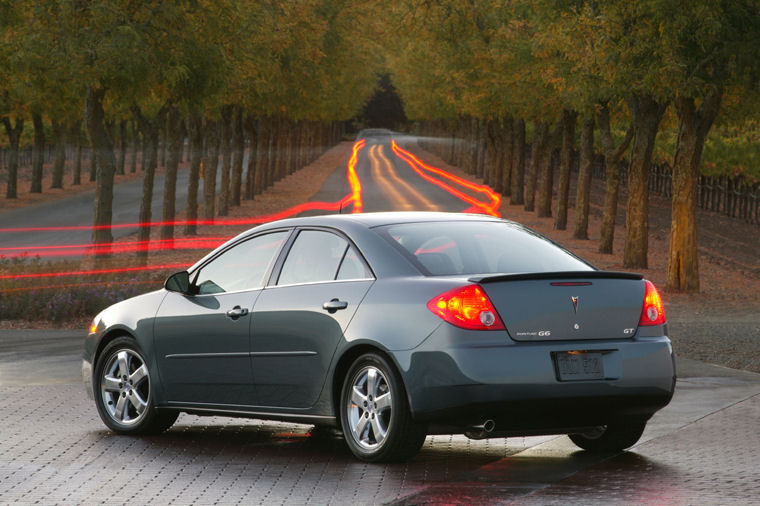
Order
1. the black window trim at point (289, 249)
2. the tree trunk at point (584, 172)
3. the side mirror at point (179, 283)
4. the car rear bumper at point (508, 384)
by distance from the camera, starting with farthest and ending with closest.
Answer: the tree trunk at point (584, 172), the side mirror at point (179, 283), the black window trim at point (289, 249), the car rear bumper at point (508, 384)

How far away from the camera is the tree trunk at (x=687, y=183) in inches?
971

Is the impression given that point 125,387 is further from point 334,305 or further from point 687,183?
point 687,183

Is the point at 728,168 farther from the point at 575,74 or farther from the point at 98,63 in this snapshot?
the point at 98,63

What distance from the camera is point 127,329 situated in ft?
31.4

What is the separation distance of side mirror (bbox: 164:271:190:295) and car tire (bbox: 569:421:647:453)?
287 cm

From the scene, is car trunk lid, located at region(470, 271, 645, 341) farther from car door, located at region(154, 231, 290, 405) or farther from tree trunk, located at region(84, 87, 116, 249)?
tree trunk, located at region(84, 87, 116, 249)

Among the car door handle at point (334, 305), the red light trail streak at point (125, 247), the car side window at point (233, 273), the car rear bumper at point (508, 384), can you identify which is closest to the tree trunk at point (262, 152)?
the red light trail streak at point (125, 247)

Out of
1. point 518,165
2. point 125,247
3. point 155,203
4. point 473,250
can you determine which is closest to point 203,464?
point 473,250

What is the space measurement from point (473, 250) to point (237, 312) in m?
1.67

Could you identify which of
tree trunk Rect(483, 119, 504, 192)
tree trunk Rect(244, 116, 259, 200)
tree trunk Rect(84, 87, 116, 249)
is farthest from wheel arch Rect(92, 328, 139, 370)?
tree trunk Rect(483, 119, 504, 192)

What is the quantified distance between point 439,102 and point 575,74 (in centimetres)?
4936

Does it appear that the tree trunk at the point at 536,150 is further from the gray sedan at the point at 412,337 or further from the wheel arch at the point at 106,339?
the gray sedan at the point at 412,337

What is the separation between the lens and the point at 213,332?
8953 mm

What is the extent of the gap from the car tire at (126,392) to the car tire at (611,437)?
115 inches
